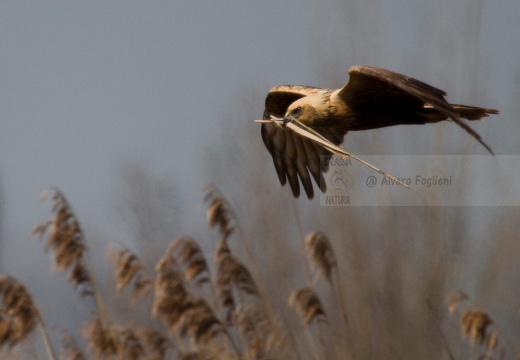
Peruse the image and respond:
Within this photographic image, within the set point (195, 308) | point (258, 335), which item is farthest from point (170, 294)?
point (258, 335)

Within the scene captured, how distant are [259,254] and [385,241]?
364cm

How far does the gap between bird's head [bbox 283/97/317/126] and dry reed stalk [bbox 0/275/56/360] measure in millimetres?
2748

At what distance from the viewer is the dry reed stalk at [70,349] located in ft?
22.9

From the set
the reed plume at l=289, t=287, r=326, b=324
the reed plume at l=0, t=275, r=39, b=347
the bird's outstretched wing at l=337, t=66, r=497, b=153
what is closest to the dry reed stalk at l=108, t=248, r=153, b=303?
the reed plume at l=0, t=275, r=39, b=347

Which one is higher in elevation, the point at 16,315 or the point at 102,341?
the point at 16,315

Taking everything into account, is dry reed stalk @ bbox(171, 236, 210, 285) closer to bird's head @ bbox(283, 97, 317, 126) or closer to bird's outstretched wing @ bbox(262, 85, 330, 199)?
bird's outstretched wing @ bbox(262, 85, 330, 199)

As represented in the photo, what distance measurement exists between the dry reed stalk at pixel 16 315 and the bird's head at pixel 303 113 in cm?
275

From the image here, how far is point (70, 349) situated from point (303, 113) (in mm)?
3469

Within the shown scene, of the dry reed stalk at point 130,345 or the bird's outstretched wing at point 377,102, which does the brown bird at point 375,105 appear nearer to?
the bird's outstretched wing at point 377,102

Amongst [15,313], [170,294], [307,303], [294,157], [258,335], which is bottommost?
[258,335]

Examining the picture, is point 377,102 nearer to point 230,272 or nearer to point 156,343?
point 230,272

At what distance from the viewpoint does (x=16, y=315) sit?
6.47 metres

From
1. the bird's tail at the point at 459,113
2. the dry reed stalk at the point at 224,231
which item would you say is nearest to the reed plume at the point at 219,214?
the dry reed stalk at the point at 224,231

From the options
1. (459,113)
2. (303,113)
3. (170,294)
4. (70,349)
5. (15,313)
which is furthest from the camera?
(70,349)
